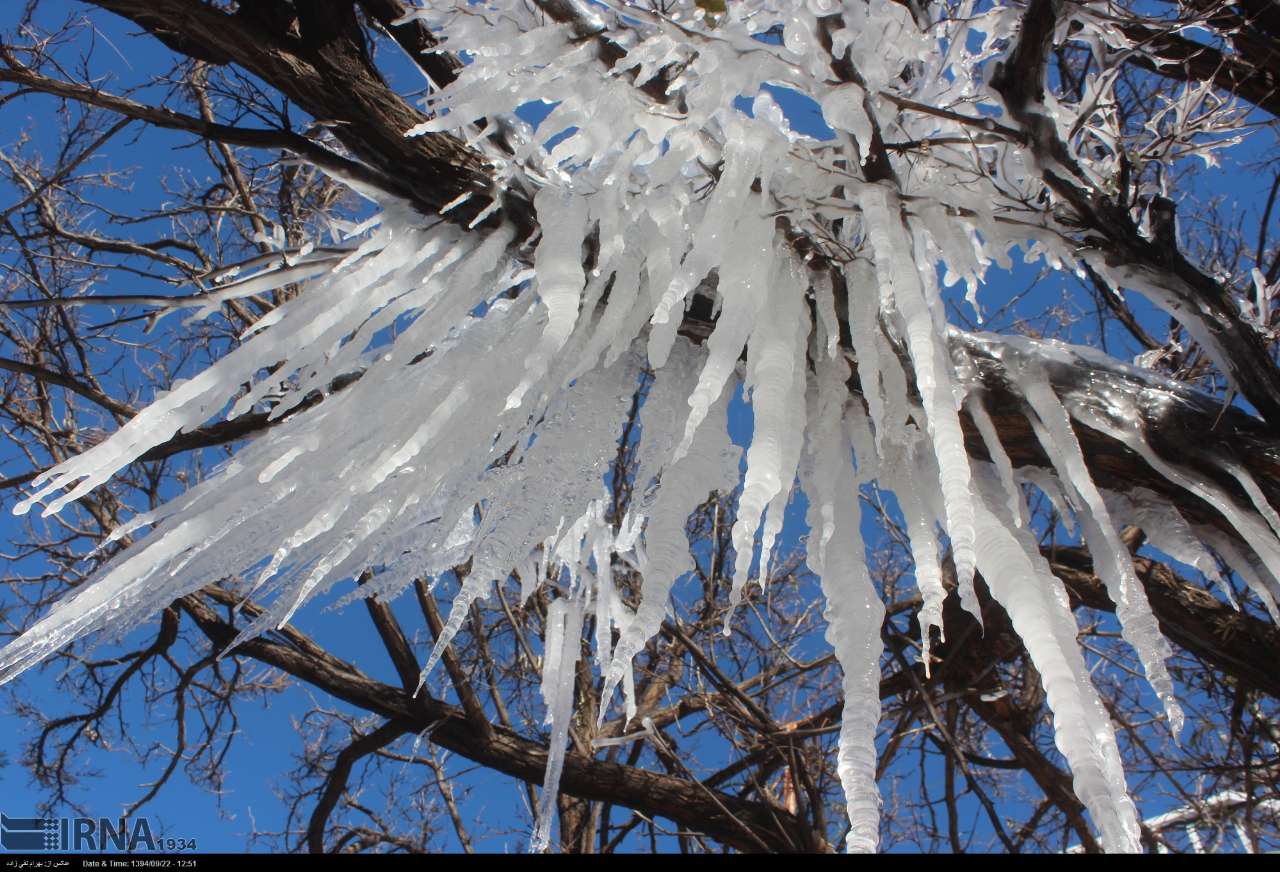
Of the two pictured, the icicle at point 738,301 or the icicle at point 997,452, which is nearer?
the icicle at point 738,301

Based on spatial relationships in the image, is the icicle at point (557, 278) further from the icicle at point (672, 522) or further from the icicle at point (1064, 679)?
the icicle at point (1064, 679)

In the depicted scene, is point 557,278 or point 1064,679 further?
point 557,278

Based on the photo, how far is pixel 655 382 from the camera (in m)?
1.58

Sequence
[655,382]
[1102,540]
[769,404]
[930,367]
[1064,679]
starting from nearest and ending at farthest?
[1064,679]
[930,367]
[769,404]
[1102,540]
[655,382]

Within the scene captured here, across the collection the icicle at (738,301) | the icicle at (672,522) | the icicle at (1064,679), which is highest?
the icicle at (738,301)

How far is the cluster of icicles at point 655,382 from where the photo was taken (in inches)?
49.4

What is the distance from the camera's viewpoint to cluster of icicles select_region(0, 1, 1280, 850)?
4.12 feet

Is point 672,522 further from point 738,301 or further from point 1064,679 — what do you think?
point 1064,679

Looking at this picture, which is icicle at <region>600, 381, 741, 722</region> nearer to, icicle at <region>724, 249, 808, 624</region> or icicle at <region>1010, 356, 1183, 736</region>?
icicle at <region>724, 249, 808, 624</region>

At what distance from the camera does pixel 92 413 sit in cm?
379

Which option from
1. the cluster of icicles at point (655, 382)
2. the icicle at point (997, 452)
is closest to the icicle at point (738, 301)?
the cluster of icicles at point (655, 382)

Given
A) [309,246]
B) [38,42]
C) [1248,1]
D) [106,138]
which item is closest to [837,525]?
[309,246]

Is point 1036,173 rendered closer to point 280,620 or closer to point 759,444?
point 759,444

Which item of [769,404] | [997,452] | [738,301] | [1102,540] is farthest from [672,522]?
[1102,540]
